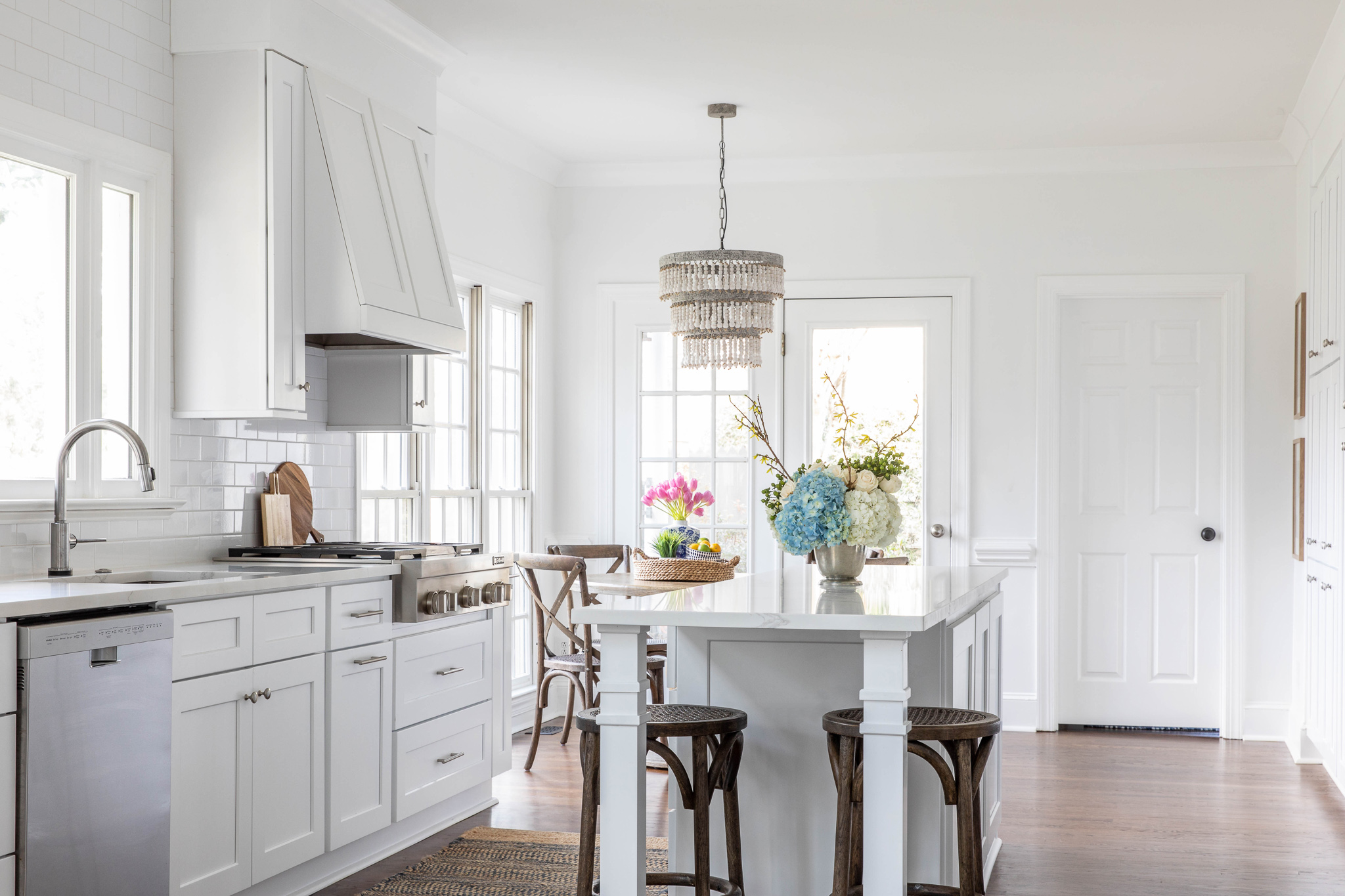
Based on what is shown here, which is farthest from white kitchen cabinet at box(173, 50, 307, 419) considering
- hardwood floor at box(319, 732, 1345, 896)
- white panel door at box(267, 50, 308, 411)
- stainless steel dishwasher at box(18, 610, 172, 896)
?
hardwood floor at box(319, 732, 1345, 896)

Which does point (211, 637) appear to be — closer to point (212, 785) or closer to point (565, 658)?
point (212, 785)

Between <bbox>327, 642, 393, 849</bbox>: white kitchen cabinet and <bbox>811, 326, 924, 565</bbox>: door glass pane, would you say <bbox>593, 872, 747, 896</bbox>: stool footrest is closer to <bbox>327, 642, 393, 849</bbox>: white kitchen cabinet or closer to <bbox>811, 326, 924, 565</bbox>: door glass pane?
<bbox>327, 642, 393, 849</bbox>: white kitchen cabinet

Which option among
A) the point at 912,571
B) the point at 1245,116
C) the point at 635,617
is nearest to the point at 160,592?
the point at 635,617

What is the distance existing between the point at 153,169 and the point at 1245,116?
4369 mm

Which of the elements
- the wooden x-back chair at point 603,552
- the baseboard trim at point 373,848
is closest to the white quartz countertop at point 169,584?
the baseboard trim at point 373,848

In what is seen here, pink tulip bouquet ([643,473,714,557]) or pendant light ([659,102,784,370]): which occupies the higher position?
pendant light ([659,102,784,370])

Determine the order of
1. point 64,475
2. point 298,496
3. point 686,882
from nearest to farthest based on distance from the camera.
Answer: point 686,882 < point 64,475 < point 298,496

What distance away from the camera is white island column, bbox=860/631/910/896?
7.50ft

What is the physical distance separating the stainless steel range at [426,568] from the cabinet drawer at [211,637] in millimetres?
533

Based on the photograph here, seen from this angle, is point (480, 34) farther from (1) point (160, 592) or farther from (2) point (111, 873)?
(2) point (111, 873)

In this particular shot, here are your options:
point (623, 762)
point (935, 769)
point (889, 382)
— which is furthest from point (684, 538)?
point (623, 762)

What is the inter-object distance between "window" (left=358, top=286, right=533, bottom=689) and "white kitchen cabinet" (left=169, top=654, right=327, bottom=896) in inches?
54.6

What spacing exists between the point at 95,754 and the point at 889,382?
4.30 meters

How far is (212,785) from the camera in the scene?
9.50ft
